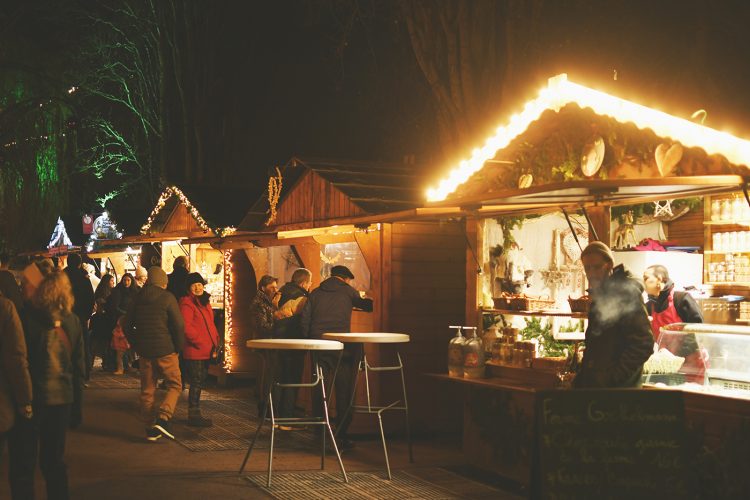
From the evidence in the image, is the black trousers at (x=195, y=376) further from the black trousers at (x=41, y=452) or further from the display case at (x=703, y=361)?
the display case at (x=703, y=361)

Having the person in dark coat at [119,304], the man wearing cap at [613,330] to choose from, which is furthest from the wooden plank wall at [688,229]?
the person in dark coat at [119,304]

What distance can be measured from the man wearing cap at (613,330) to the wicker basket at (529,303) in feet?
6.58

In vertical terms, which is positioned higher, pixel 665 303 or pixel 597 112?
pixel 597 112

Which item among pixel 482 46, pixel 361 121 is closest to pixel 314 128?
pixel 361 121

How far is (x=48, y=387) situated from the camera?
6559mm

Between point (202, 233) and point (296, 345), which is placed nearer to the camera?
point (296, 345)

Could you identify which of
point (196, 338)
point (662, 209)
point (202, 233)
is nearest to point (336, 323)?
point (196, 338)

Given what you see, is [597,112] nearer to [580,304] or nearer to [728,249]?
[580,304]

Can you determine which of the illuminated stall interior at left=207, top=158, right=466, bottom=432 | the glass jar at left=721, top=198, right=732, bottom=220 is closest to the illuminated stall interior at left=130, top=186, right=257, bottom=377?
the illuminated stall interior at left=207, top=158, right=466, bottom=432

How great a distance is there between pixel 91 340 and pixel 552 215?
11365 mm

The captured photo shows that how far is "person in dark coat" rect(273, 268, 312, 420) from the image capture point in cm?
1121

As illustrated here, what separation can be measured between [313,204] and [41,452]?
22.2 ft

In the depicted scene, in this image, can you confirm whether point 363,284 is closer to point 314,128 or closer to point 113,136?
point 314,128

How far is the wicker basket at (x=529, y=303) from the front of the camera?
879 centimetres
